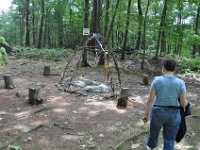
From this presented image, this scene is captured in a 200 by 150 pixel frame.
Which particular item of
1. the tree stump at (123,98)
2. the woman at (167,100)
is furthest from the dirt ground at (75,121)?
the woman at (167,100)

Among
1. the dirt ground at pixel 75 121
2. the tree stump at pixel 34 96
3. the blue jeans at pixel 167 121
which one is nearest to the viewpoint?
the blue jeans at pixel 167 121

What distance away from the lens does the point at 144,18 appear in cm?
1596

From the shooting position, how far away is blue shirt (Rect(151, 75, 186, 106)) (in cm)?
437

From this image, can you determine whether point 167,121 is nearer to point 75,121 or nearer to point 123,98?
point 75,121

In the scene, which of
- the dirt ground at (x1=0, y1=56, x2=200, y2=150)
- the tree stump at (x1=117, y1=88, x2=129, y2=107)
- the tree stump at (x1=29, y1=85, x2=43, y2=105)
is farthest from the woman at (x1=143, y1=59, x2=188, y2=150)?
the tree stump at (x1=29, y1=85, x2=43, y2=105)

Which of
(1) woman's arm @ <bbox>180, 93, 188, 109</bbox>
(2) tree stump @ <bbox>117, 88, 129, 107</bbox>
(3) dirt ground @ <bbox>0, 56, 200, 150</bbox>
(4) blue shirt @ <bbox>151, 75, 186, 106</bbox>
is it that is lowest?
(3) dirt ground @ <bbox>0, 56, 200, 150</bbox>

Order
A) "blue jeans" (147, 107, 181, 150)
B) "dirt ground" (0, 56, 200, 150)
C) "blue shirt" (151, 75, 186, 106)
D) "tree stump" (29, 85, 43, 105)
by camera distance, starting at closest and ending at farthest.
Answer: "blue shirt" (151, 75, 186, 106) → "blue jeans" (147, 107, 181, 150) → "dirt ground" (0, 56, 200, 150) → "tree stump" (29, 85, 43, 105)

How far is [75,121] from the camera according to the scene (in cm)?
732

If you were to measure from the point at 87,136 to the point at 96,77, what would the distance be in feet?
23.1

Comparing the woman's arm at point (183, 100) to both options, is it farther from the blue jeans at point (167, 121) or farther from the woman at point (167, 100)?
the blue jeans at point (167, 121)

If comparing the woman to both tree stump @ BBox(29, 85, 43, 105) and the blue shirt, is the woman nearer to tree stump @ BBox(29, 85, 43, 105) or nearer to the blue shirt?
the blue shirt

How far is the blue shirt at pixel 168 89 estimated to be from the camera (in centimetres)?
437

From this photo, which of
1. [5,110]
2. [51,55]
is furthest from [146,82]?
[51,55]

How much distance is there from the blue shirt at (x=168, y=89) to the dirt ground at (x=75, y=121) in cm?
190
